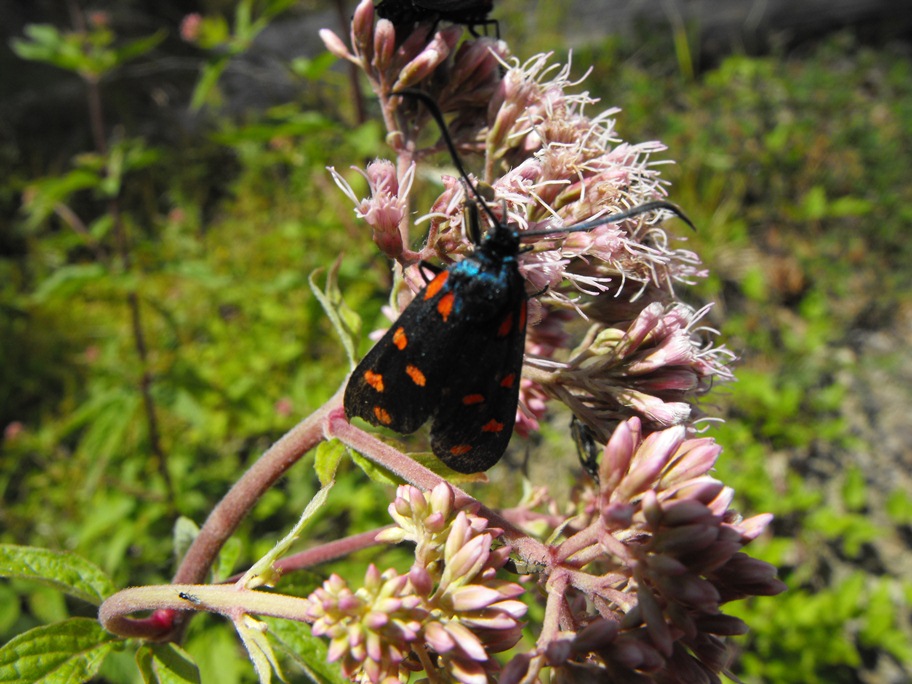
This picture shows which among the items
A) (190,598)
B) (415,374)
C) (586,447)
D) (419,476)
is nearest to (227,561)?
(190,598)

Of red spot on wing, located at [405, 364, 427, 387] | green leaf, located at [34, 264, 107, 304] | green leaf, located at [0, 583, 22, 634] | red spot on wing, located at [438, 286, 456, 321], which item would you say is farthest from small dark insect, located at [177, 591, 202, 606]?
green leaf, located at [34, 264, 107, 304]

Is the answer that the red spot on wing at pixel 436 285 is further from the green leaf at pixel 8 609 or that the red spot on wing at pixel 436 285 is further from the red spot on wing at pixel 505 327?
the green leaf at pixel 8 609

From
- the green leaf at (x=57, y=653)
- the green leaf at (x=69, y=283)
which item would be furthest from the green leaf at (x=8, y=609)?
the green leaf at (x=57, y=653)

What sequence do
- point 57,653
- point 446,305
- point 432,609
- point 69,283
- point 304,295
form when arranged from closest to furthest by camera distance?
point 432,609
point 446,305
point 57,653
point 69,283
point 304,295

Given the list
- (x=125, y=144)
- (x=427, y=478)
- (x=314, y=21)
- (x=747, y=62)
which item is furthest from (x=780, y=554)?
(x=314, y=21)

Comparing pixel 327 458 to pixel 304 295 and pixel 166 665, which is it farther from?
pixel 304 295
